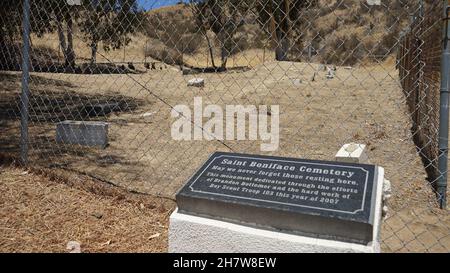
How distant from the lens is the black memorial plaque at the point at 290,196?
217 cm

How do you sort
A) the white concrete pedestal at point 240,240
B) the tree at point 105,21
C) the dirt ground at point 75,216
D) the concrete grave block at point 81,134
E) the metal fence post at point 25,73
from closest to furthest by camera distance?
the white concrete pedestal at point 240,240
the dirt ground at point 75,216
the metal fence post at point 25,73
the concrete grave block at point 81,134
the tree at point 105,21

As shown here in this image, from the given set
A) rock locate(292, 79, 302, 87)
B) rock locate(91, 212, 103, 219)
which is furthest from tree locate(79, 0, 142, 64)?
rock locate(292, 79, 302, 87)

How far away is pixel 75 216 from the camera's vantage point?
3688 mm

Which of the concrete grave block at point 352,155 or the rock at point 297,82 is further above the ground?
the concrete grave block at point 352,155

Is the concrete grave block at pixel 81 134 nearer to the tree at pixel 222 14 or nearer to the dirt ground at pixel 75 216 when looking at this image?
the dirt ground at pixel 75 216

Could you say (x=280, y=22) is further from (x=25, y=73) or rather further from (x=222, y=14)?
(x=222, y=14)

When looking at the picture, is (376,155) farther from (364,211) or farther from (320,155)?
(364,211)

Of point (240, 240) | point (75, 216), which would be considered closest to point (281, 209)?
point (240, 240)

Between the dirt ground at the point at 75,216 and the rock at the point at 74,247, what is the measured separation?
30mm

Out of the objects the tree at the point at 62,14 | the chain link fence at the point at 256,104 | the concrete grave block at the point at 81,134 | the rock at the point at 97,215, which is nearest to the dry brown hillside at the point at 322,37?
the chain link fence at the point at 256,104

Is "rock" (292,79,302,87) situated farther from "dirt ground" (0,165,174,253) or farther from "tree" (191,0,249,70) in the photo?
"dirt ground" (0,165,174,253)

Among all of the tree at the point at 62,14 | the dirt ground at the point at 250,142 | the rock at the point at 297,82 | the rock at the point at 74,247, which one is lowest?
the rock at the point at 297,82

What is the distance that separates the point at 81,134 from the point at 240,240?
4340mm
